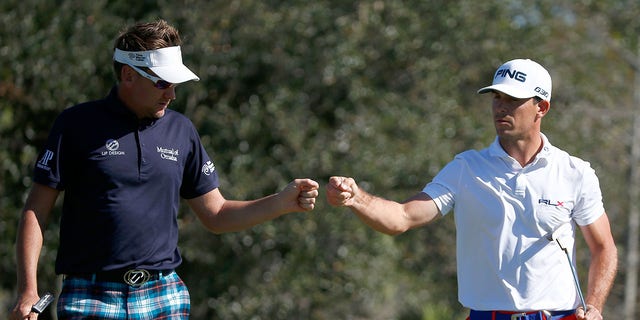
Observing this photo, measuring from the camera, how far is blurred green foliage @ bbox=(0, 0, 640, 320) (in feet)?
32.4

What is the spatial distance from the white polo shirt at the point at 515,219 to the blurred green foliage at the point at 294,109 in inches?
209

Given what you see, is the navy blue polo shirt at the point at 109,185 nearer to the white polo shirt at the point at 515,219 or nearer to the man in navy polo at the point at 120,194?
the man in navy polo at the point at 120,194

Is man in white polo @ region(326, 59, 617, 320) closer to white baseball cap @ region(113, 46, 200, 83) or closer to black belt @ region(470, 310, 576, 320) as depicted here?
black belt @ region(470, 310, 576, 320)

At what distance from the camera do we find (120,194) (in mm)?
4676

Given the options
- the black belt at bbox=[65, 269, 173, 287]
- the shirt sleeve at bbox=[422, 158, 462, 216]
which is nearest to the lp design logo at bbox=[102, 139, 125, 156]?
the black belt at bbox=[65, 269, 173, 287]

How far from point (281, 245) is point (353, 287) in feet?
3.28

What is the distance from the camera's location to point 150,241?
4.77m

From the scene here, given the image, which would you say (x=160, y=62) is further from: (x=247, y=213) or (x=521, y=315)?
(x=521, y=315)

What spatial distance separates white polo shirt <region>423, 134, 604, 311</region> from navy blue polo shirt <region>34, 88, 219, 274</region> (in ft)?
4.45

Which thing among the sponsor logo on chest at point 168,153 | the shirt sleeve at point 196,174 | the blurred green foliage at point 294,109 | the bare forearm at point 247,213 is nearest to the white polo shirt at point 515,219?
the bare forearm at point 247,213

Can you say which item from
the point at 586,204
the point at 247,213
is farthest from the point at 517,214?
the point at 247,213

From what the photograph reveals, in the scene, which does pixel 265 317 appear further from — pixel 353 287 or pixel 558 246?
pixel 558 246

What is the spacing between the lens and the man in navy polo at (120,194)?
4.66 m

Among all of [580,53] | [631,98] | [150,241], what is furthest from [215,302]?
[631,98]
